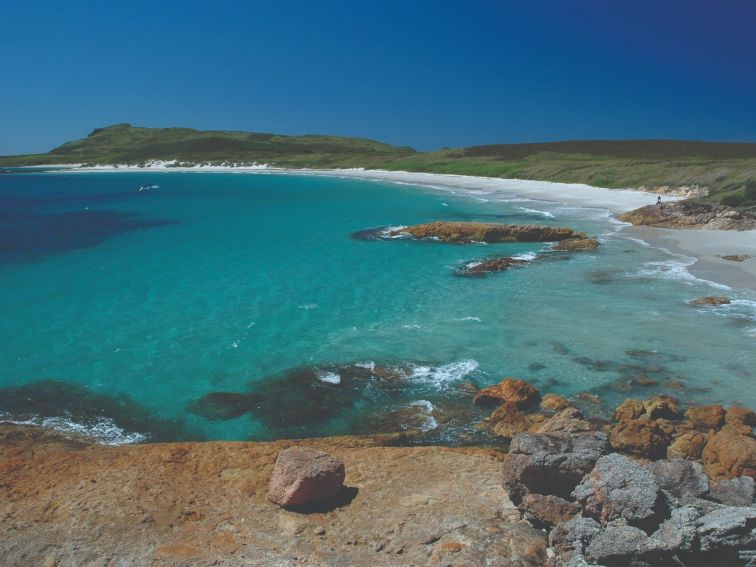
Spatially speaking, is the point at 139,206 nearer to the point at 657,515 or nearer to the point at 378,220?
the point at 378,220

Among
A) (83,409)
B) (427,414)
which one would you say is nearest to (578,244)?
(427,414)

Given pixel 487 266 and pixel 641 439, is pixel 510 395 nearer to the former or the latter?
pixel 641 439

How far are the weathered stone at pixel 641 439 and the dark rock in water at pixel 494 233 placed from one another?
22.9 metres

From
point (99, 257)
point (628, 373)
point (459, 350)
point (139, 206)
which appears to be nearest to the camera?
point (628, 373)

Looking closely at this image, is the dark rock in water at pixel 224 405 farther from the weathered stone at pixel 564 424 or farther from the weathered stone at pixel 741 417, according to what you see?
the weathered stone at pixel 741 417

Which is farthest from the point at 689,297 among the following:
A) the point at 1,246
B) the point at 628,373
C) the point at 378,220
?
the point at 1,246

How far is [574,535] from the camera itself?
676cm

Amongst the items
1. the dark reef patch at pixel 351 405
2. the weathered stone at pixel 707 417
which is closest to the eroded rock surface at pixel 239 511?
the dark reef patch at pixel 351 405

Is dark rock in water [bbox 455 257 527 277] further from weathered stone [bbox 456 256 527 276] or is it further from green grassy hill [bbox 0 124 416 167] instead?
green grassy hill [bbox 0 124 416 167]

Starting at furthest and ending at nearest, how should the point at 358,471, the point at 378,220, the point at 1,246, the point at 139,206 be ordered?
the point at 139,206 < the point at 378,220 < the point at 1,246 < the point at 358,471

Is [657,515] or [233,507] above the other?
[657,515]

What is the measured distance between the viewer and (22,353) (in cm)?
1664

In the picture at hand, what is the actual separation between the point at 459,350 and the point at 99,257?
81.7ft

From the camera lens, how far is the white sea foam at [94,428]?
1153cm
